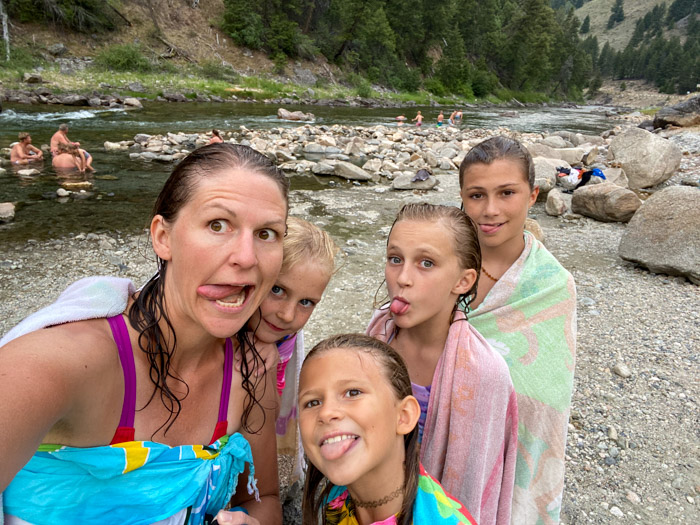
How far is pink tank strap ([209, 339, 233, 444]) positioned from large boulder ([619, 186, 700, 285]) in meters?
6.24

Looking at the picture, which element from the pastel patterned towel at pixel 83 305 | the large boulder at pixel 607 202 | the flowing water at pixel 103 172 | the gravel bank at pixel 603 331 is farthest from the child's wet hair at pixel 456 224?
the large boulder at pixel 607 202

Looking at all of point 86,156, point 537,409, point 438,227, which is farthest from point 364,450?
point 86,156

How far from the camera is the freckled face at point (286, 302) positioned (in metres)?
1.99

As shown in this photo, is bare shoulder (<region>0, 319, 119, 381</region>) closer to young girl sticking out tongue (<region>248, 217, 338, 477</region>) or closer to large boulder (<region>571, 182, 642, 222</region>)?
young girl sticking out tongue (<region>248, 217, 338, 477</region>)

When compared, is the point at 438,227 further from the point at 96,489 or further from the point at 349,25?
the point at 349,25

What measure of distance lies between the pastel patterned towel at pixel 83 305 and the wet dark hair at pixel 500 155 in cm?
198

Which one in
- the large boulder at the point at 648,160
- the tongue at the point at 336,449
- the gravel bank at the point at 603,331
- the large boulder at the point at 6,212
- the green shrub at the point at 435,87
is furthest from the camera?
the green shrub at the point at 435,87

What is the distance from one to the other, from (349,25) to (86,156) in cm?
3794

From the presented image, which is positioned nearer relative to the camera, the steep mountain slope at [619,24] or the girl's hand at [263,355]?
the girl's hand at [263,355]

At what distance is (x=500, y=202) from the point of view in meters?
2.46

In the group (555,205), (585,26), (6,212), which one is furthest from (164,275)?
(585,26)

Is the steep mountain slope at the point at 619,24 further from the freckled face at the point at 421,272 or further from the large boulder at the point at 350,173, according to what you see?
the freckled face at the point at 421,272

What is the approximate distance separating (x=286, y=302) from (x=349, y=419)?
28.4 inches

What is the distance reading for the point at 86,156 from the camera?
33.8ft
